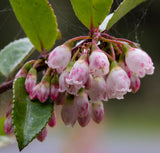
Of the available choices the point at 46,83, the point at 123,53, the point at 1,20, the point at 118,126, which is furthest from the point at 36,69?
the point at 118,126

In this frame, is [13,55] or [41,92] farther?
[13,55]

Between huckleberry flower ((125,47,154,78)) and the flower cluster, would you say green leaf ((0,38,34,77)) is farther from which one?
huckleberry flower ((125,47,154,78))

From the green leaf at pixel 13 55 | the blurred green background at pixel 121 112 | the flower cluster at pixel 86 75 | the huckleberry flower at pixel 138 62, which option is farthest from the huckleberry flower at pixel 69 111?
the blurred green background at pixel 121 112

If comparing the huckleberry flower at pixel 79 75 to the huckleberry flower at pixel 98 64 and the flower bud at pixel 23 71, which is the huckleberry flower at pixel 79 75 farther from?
the flower bud at pixel 23 71

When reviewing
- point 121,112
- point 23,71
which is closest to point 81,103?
point 23,71

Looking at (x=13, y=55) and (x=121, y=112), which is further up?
(x=13, y=55)

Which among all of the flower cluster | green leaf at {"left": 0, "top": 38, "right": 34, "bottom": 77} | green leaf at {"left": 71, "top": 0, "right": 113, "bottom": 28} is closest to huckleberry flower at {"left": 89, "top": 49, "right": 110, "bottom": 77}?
the flower cluster

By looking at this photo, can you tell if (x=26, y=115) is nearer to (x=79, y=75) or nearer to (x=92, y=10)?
(x=79, y=75)

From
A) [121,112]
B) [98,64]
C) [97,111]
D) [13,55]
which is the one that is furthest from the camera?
[121,112]

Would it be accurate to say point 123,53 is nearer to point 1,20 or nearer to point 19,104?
point 19,104
